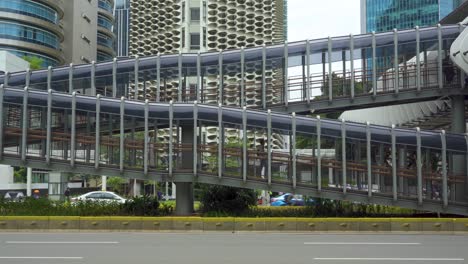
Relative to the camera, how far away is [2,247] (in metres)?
14.0

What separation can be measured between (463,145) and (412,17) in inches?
4587

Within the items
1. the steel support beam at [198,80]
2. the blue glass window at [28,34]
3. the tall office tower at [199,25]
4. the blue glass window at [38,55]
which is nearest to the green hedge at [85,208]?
the steel support beam at [198,80]

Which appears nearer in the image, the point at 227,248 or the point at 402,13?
the point at 227,248

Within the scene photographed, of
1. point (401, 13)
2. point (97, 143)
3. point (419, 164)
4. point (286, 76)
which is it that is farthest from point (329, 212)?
point (401, 13)

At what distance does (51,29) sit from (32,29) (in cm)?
309

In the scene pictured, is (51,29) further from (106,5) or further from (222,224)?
(222,224)

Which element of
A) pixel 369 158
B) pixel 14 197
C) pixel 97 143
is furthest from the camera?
pixel 14 197

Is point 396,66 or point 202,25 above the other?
point 202,25

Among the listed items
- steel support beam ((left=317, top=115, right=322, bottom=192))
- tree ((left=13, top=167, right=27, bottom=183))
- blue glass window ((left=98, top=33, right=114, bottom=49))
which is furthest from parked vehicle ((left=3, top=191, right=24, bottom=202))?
blue glass window ((left=98, top=33, right=114, bottom=49))

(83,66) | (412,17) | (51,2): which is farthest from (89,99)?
(412,17)

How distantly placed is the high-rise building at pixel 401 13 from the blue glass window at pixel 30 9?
268ft

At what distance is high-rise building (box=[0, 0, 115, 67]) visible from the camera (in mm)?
67250

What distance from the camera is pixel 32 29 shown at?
69.8m

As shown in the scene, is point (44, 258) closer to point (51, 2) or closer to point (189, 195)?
point (189, 195)
